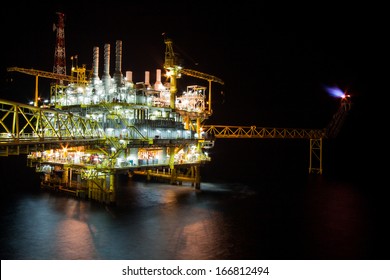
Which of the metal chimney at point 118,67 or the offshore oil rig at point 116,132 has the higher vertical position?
the metal chimney at point 118,67

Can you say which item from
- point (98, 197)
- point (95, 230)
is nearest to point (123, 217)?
point (95, 230)

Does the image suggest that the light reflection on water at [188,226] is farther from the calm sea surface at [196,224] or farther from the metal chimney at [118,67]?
the metal chimney at [118,67]

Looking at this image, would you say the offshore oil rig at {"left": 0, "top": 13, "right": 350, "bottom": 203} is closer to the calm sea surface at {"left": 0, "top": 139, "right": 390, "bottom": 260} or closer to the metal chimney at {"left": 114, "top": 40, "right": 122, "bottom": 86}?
the metal chimney at {"left": 114, "top": 40, "right": 122, "bottom": 86}

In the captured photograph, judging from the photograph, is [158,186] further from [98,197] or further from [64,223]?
[64,223]

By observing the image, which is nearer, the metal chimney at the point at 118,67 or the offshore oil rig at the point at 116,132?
the offshore oil rig at the point at 116,132

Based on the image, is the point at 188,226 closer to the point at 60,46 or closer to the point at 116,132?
the point at 116,132

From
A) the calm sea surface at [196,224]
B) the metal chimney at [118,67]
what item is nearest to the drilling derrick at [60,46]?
the calm sea surface at [196,224]
